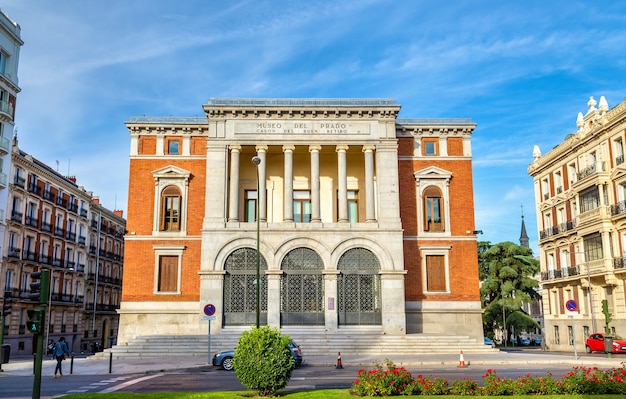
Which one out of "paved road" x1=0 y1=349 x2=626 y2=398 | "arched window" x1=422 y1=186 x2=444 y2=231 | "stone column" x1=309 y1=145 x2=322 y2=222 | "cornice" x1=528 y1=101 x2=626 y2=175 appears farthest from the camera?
"cornice" x1=528 y1=101 x2=626 y2=175

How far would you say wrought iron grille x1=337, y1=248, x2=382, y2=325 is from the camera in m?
35.5

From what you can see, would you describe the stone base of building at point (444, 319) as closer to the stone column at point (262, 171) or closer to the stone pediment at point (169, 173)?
the stone column at point (262, 171)

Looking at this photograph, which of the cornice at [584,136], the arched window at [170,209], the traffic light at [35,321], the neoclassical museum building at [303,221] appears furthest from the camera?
the cornice at [584,136]

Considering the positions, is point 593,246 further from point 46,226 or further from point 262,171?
point 46,226

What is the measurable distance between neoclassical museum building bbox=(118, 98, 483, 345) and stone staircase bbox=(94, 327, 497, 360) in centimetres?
139

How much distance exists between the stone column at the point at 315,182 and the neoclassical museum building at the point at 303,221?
0.30 ft

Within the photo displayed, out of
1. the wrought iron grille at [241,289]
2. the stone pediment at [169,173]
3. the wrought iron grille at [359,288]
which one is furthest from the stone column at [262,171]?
the wrought iron grille at [359,288]

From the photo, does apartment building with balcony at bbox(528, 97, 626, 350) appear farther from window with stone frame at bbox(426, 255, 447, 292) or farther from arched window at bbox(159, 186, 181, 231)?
arched window at bbox(159, 186, 181, 231)

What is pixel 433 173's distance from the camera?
3891 centimetres

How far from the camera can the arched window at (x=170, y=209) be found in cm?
3812

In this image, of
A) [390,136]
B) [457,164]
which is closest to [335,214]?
[390,136]

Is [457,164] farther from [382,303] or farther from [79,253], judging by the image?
[79,253]

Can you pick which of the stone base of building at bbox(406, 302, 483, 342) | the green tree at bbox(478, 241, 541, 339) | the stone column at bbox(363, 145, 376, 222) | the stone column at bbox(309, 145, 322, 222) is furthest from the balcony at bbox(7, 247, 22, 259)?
the green tree at bbox(478, 241, 541, 339)

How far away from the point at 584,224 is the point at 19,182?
151ft
